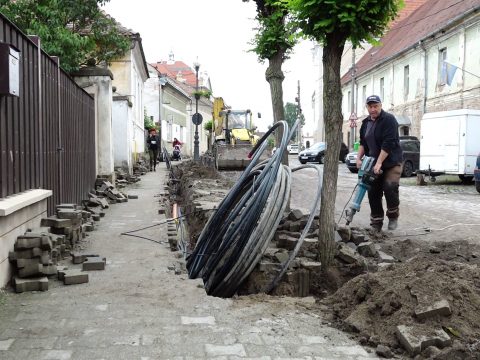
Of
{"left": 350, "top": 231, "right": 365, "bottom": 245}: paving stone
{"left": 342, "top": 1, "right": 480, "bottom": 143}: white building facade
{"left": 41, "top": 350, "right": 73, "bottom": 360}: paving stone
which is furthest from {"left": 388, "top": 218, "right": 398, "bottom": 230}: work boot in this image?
{"left": 342, "top": 1, "right": 480, "bottom": 143}: white building facade

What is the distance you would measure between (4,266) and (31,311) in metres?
0.72

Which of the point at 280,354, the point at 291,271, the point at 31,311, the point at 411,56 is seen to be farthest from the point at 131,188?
the point at 411,56

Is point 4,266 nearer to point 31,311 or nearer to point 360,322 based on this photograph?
point 31,311

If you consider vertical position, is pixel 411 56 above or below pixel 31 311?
above

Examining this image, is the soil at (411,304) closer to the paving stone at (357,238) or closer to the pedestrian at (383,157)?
the paving stone at (357,238)

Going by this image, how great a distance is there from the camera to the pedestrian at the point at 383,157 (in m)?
7.71

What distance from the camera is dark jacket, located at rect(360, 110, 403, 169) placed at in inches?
303

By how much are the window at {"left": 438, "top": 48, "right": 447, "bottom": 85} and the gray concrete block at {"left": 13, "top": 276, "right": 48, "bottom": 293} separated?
26.8m

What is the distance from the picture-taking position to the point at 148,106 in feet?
135

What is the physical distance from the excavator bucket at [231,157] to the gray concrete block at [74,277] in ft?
47.1

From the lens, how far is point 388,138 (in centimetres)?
769

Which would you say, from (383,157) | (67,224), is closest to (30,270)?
(67,224)

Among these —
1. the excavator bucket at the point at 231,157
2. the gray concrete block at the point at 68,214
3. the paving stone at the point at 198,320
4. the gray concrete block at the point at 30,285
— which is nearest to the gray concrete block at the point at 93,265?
the gray concrete block at the point at 30,285

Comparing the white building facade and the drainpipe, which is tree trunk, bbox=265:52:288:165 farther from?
the drainpipe
